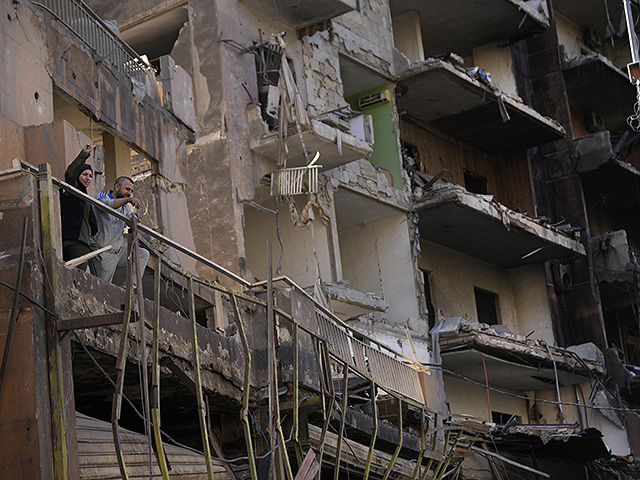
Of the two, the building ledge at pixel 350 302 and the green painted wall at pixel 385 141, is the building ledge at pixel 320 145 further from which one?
the green painted wall at pixel 385 141

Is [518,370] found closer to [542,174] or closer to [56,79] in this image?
[542,174]

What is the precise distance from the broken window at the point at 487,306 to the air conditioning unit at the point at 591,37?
10224mm

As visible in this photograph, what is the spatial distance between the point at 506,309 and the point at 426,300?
149 inches

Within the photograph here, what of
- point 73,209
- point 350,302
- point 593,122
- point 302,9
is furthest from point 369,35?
point 73,209

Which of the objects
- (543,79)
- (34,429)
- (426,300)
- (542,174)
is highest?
(543,79)

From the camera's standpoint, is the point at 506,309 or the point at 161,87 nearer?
the point at 161,87

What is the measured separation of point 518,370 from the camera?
2462 centimetres

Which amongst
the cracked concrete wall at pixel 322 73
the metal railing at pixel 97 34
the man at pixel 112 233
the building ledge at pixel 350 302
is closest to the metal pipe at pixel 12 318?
the man at pixel 112 233

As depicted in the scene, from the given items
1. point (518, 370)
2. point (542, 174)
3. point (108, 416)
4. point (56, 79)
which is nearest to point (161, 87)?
point (56, 79)

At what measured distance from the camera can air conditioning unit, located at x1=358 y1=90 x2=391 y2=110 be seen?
77.8 feet

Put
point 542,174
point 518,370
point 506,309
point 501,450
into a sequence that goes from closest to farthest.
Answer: point 501,450 → point 518,370 → point 506,309 → point 542,174

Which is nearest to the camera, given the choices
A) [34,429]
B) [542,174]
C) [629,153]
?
[34,429]

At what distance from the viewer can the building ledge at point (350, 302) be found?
63.3 ft

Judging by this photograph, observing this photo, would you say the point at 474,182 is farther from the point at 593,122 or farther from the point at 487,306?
the point at 593,122
